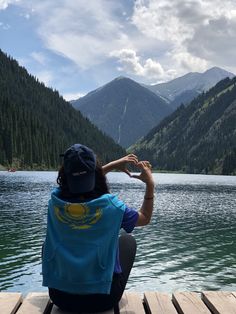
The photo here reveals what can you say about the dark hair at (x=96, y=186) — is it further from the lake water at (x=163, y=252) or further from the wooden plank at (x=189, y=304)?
the lake water at (x=163, y=252)

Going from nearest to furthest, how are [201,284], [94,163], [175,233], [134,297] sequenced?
[94,163] → [134,297] → [201,284] → [175,233]

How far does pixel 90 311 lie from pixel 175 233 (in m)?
29.8

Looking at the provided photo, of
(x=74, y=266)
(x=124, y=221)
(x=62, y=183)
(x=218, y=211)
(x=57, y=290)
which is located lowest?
(x=218, y=211)

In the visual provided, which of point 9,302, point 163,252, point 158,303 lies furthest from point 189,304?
point 163,252

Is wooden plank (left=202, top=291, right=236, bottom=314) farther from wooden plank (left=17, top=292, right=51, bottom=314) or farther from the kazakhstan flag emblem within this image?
wooden plank (left=17, top=292, right=51, bottom=314)

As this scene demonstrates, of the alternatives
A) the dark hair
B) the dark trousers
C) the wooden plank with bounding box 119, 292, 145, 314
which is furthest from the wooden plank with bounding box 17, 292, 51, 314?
the dark hair

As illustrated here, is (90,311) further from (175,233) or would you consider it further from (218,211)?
(218,211)

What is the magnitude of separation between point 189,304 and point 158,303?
56 centimetres

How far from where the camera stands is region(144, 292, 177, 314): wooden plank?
764cm

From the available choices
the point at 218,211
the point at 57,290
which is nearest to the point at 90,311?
the point at 57,290

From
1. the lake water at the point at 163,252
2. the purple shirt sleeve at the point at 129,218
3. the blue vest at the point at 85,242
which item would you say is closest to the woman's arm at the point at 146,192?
the purple shirt sleeve at the point at 129,218

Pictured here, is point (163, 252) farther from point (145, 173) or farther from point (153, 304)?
point (145, 173)

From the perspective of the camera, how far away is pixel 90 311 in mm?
7375

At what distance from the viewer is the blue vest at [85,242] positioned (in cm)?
699
